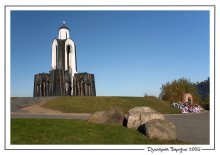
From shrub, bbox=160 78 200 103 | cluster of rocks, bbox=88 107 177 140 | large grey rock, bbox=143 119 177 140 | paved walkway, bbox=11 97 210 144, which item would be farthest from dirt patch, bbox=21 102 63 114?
shrub, bbox=160 78 200 103

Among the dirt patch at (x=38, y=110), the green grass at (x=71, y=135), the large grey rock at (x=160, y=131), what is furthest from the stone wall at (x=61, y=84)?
the large grey rock at (x=160, y=131)

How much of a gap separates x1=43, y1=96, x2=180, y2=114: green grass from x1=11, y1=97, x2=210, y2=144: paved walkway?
137cm

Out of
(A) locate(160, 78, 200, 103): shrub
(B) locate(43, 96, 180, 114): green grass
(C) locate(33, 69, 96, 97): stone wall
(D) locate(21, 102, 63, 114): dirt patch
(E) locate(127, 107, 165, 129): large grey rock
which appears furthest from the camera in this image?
(A) locate(160, 78, 200, 103): shrub

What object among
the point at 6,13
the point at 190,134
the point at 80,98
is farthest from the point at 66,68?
the point at 6,13

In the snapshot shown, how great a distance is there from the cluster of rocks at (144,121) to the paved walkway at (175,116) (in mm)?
853

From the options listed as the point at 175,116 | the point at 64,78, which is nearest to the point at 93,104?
the point at 175,116

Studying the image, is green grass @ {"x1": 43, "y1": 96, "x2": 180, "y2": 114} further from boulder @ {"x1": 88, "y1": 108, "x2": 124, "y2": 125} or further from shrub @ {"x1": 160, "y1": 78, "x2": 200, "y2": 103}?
shrub @ {"x1": 160, "y1": 78, "x2": 200, "y2": 103}

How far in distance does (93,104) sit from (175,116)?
7558mm

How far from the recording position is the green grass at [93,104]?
92.2ft

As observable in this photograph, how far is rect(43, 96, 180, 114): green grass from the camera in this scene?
28109 mm

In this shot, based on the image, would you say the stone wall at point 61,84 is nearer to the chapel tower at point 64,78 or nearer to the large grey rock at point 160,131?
the chapel tower at point 64,78

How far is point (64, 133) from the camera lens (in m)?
11.9
